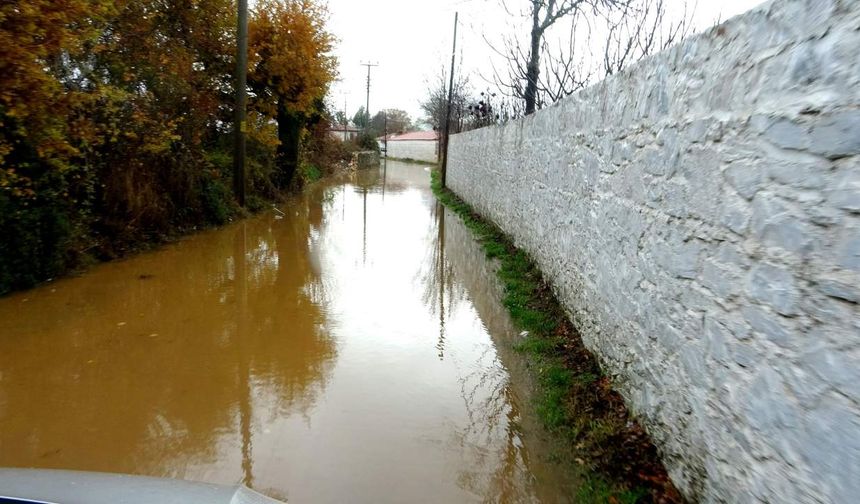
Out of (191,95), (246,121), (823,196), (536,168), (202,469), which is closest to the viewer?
(823,196)

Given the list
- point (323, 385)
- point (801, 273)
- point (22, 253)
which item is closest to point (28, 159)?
point (22, 253)

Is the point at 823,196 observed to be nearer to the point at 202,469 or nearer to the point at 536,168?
the point at 202,469

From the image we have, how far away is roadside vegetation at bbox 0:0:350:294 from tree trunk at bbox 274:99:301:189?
3.41 ft

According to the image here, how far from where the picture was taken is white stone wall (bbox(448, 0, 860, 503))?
6.19 feet

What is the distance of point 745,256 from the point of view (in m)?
2.46

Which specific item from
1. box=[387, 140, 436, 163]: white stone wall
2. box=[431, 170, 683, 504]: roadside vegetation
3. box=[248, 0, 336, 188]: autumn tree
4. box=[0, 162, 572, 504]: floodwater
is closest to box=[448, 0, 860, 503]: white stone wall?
box=[431, 170, 683, 504]: roadside vegetation

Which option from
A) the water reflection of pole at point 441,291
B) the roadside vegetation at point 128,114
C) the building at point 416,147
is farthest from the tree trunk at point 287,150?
the building at point 416,147

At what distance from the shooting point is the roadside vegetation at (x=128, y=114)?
237 inches

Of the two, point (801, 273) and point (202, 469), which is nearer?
point (801, 273)

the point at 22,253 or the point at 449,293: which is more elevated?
the point at 22,253

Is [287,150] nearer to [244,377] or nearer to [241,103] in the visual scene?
[241,103]

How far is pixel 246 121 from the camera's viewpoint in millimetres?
13789

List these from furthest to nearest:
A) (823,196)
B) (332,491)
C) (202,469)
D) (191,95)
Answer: (191,95) → (202,469) → (332,491) → (823,196)

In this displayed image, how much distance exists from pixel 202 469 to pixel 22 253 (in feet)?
16.0
